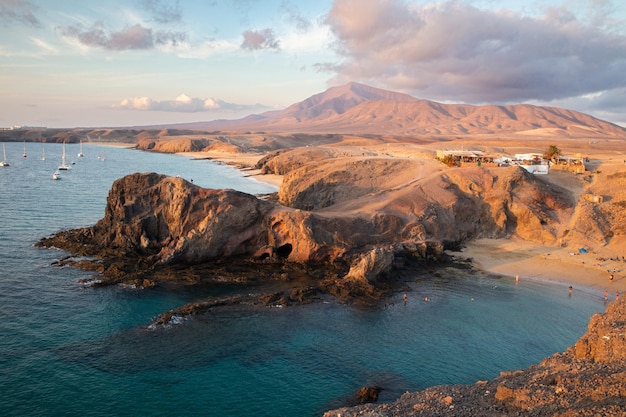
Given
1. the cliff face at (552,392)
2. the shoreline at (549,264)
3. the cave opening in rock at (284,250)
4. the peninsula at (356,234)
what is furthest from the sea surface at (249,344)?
the cave opening in rock at (284,250)

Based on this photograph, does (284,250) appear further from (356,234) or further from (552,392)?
(552,392)

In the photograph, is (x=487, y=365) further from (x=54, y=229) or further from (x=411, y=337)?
(x=54, y=229)

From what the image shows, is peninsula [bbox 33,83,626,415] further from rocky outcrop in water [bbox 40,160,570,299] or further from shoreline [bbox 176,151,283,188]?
shoreline [bbox 176,151,283,188]

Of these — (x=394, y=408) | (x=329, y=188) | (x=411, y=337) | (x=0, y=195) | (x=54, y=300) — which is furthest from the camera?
(x=0, y=195)

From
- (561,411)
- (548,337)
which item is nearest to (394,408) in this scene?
(561,411)

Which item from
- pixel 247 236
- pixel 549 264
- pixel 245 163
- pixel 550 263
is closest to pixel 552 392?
pixel 247 236

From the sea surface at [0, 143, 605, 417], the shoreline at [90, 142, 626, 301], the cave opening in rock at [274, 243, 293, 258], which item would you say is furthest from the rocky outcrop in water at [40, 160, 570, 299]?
the sea surface at [0, 143, 605, 417]

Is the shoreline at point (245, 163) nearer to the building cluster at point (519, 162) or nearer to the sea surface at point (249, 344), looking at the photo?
the building cluster at point (519, 162)

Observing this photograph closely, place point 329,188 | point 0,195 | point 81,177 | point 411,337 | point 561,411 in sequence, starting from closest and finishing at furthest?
point 561,411 → point 411,337 → point 329,188 → point 0,195 → point 81,177
